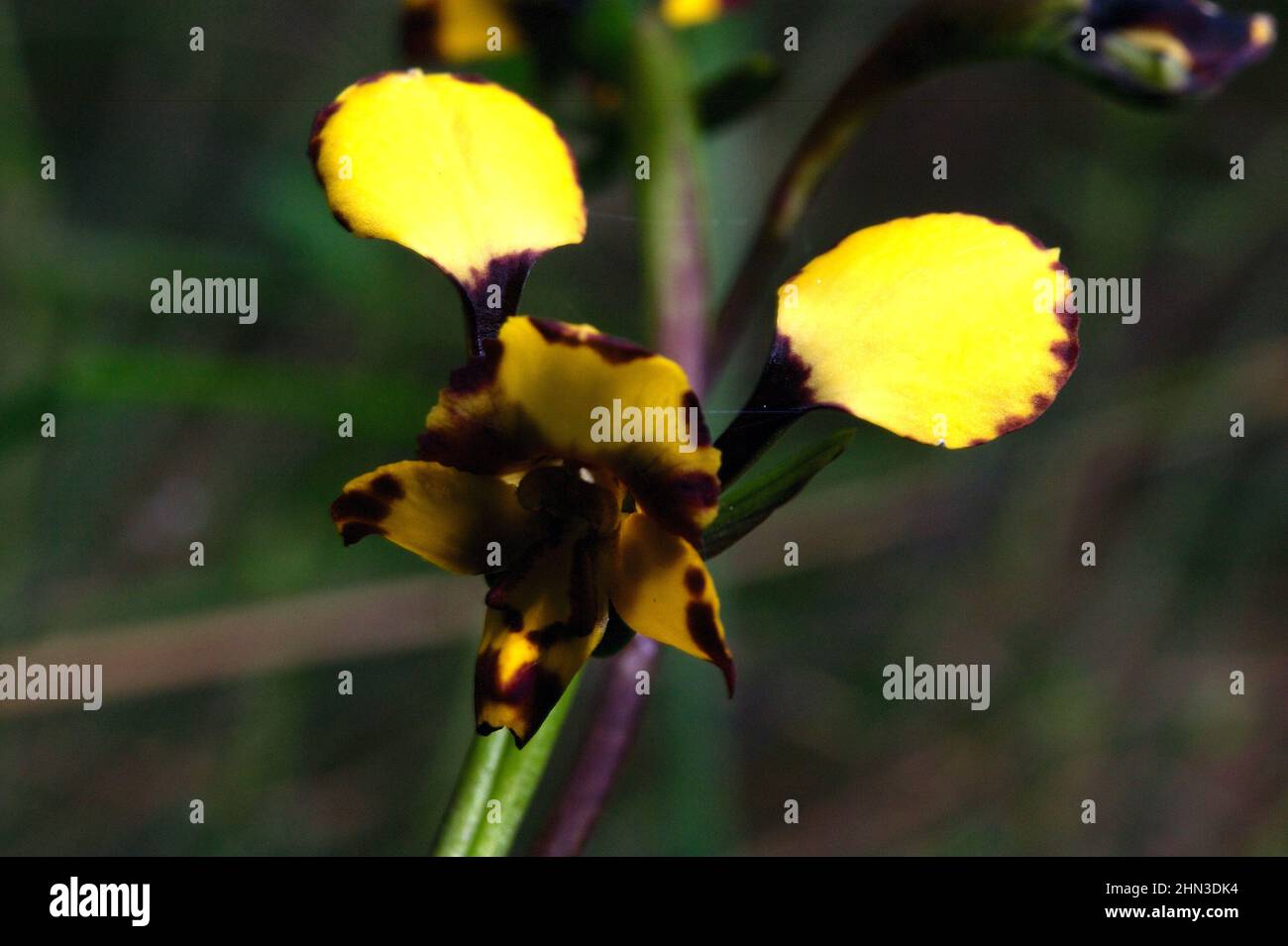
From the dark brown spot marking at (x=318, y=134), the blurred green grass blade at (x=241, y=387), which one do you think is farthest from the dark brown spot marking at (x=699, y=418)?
the blurred green grass blade at (x=241, y=387)

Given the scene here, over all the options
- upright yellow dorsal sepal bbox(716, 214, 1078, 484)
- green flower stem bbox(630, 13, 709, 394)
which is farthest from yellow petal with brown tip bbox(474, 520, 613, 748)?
green flower stem bbox(630, 13, 709, 394)

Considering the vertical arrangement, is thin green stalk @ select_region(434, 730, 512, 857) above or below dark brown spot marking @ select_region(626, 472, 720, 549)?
below

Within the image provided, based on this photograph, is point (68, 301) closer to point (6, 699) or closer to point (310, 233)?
point (310, 233)

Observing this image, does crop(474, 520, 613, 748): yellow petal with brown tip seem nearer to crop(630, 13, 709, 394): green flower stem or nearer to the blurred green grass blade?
crop(630, 13, 709, 394): green flower stem

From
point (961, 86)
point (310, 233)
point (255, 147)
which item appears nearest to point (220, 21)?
point (255, 147)

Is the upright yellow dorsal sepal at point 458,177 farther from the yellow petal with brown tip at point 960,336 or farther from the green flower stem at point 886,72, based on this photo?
the green flower stem at point 886,72

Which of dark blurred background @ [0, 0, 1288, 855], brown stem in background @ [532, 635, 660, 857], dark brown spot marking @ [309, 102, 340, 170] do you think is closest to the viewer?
dark brown spot marking @ [309, 102, 340, 170]

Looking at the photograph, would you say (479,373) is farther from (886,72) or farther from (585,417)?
(886,72)
